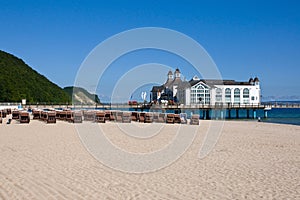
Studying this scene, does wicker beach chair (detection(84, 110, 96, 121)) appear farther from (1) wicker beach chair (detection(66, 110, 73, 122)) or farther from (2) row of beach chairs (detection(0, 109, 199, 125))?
(1) wicker beach chair (detection(66, 110, 73, 122))

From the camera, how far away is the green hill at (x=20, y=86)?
73.6 meters

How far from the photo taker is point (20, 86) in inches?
3322

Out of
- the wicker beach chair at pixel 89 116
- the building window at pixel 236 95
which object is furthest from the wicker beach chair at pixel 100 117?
the building window at pixel 236 95

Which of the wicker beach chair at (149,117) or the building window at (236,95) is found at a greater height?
the building window at (236,95)

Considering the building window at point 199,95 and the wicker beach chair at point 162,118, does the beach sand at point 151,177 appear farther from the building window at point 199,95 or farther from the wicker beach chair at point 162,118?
the building window at point 199,95

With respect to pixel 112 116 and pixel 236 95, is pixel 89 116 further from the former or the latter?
pixel 236 95

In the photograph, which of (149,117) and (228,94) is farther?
(228,94)

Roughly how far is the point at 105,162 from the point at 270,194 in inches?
154

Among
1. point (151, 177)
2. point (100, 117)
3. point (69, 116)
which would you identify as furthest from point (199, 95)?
point (151, 177)

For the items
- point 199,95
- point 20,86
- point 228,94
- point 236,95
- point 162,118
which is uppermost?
point 20,86

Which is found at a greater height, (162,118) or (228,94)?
(228,94)

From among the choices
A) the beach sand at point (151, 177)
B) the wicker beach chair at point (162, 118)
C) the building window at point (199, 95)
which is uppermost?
the building window at point (199, 95)

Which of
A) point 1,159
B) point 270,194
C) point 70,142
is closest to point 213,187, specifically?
point 270,194

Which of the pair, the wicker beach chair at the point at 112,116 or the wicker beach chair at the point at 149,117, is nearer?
the wicker beach chair at the point at 149,117
